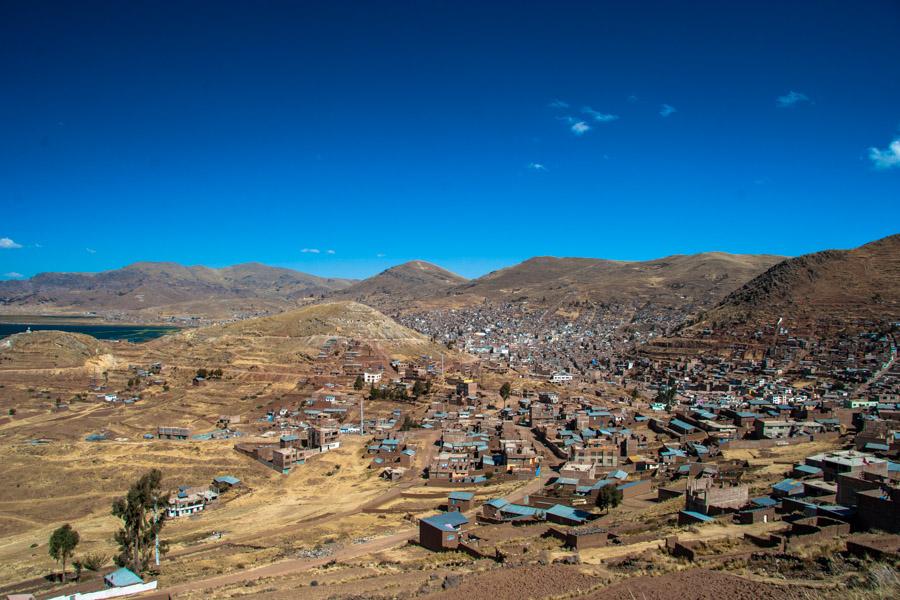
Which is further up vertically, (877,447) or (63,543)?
(877,447)

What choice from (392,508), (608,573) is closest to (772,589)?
(608,573)

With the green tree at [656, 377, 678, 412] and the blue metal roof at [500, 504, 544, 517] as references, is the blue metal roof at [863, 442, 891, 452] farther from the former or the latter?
the green tree at [656, 377, 678, 412]

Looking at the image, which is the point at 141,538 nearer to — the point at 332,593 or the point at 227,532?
the point at 227,532

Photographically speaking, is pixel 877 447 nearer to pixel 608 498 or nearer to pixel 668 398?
pixel 608 498

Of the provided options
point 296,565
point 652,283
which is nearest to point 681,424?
point 296,565

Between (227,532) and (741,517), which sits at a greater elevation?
(741,517)

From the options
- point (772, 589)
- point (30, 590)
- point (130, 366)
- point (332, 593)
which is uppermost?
point (130, 366)

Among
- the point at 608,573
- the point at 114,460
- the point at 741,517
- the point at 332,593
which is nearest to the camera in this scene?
the point at 608,573

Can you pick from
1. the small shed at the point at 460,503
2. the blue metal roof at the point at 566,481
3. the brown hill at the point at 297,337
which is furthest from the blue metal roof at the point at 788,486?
the brown hill at the point at 297,337
